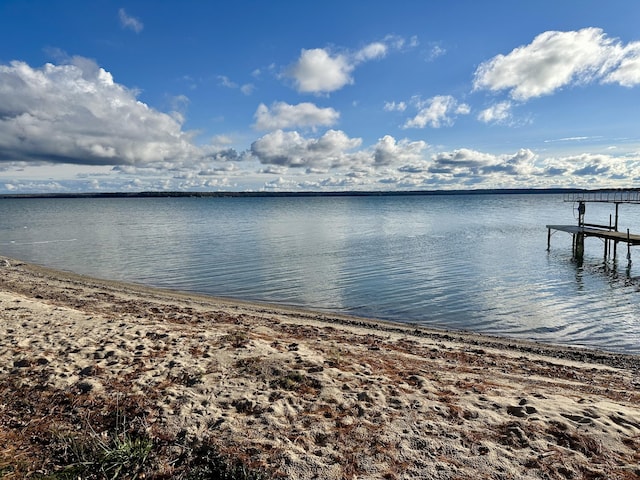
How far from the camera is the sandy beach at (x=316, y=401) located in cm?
536

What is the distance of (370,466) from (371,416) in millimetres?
1223

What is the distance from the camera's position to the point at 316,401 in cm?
689

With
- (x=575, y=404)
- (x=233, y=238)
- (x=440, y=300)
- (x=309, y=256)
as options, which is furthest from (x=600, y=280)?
(x=233, y=238)

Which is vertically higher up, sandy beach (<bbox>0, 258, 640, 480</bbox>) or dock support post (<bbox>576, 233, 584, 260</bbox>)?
sandy beach (<bbox>0, 258, 640, 480</bbox>)

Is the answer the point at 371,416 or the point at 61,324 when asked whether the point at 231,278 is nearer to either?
the point at 61,324

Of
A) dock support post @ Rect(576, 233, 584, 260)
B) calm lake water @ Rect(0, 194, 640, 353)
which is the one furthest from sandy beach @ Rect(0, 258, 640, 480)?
dock support post @ Rect(576, 233, 584, 260)

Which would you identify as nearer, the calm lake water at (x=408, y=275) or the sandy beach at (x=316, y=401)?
the sandy beach at (x=316, y=401)

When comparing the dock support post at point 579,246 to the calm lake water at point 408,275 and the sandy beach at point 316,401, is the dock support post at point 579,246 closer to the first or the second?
the calm lake water at point 408,275

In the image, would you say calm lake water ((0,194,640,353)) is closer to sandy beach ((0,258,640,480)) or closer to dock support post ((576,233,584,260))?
dock support post ((576,233,584,260))

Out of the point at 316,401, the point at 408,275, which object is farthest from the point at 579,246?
the point at 316,401

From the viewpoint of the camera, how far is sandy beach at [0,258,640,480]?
5.36m

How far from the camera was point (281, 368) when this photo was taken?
26.4 ft

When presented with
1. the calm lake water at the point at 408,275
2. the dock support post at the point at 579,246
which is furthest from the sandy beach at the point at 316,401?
the dock support post at the point at 579,246

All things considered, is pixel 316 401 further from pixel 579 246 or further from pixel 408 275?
pixel 579 246
